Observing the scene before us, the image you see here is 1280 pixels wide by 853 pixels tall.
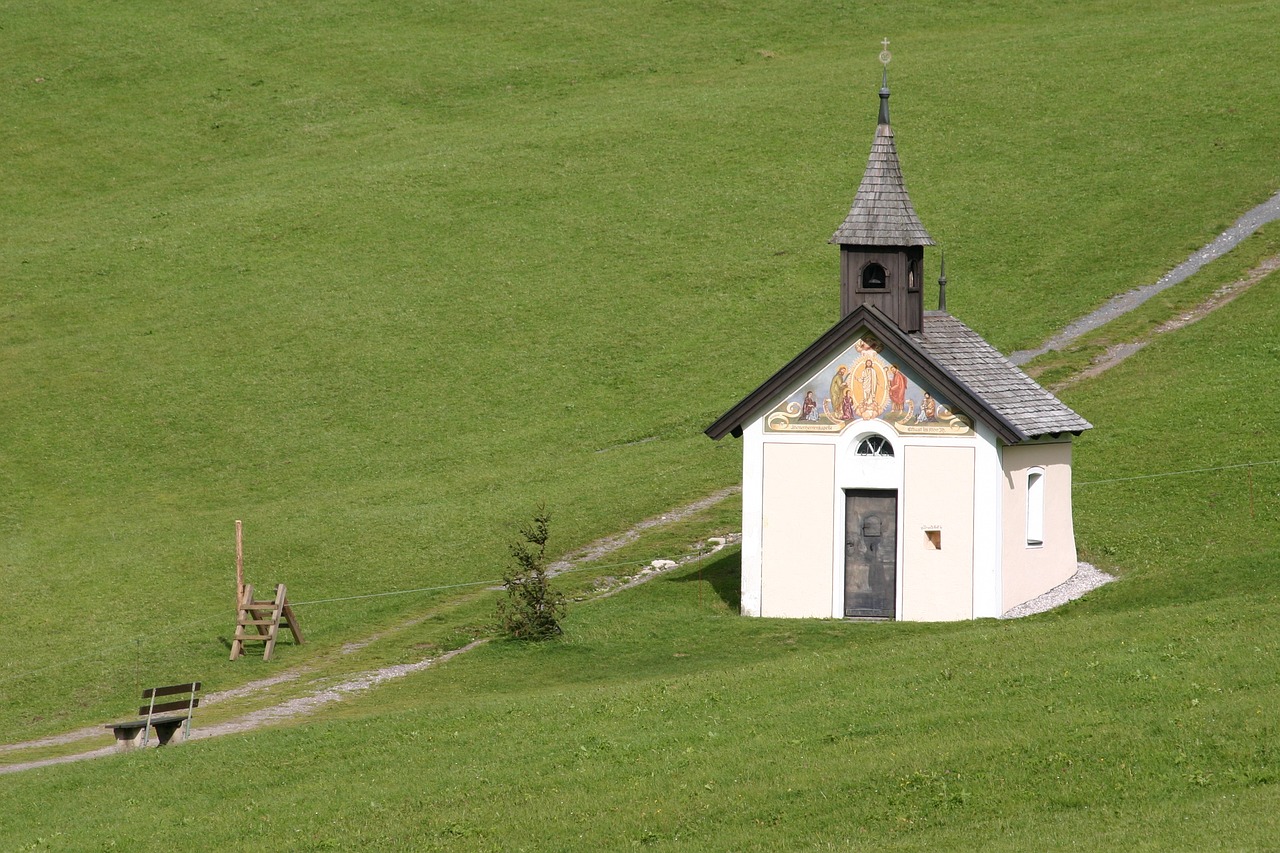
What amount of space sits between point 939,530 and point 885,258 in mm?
5733

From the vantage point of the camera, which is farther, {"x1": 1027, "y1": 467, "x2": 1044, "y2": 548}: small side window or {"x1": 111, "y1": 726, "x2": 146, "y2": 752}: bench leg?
{"x1": 1027, "y1": 467, "x2": 1044, "y2": 548}: small side window

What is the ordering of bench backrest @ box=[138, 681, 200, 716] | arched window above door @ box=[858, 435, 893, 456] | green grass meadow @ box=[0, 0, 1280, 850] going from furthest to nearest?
1. arched window above door @ box=[858, 435, 893, 456]
2. bench backrest @ box=[138, 681, 200, 716]
3. green grass meadow @ box=[0, 0, 1280, 850]

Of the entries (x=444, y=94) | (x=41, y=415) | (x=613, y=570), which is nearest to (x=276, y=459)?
(x=41, y=415)

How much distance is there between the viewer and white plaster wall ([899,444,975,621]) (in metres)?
34.3

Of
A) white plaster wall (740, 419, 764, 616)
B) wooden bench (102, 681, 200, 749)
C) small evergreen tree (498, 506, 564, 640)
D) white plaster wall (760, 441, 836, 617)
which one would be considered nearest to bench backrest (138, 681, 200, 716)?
wooden bench (102, 681, 200, 749)

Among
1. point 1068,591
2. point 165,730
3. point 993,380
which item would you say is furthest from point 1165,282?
point 165,730

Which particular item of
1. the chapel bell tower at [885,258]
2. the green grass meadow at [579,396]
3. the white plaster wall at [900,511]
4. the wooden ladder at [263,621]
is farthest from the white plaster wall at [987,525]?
the wooden ladder at [263,621]

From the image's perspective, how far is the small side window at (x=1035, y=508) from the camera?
35.8 metres

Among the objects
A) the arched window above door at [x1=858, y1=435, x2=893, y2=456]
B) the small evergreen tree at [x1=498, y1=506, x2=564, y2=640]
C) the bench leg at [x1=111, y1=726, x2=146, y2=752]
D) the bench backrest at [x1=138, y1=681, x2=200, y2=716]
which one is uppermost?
the arched window above door at [x1=858, y1=435, x2=893, y2=456]

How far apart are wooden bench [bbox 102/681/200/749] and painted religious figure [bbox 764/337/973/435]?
13163 millimetres

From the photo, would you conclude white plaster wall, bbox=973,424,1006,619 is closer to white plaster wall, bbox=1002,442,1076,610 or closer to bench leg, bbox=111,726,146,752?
white plaster wall, bbox=1002,442,1076,610

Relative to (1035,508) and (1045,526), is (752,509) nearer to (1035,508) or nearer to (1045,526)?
(1035,508)

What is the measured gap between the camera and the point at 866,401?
34.9 metres

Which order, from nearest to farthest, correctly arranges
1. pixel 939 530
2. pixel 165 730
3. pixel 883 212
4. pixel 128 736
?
1. pixel 128 736
2. pixel 165 730
3. pixel 939 530
4. pixel 883 212
